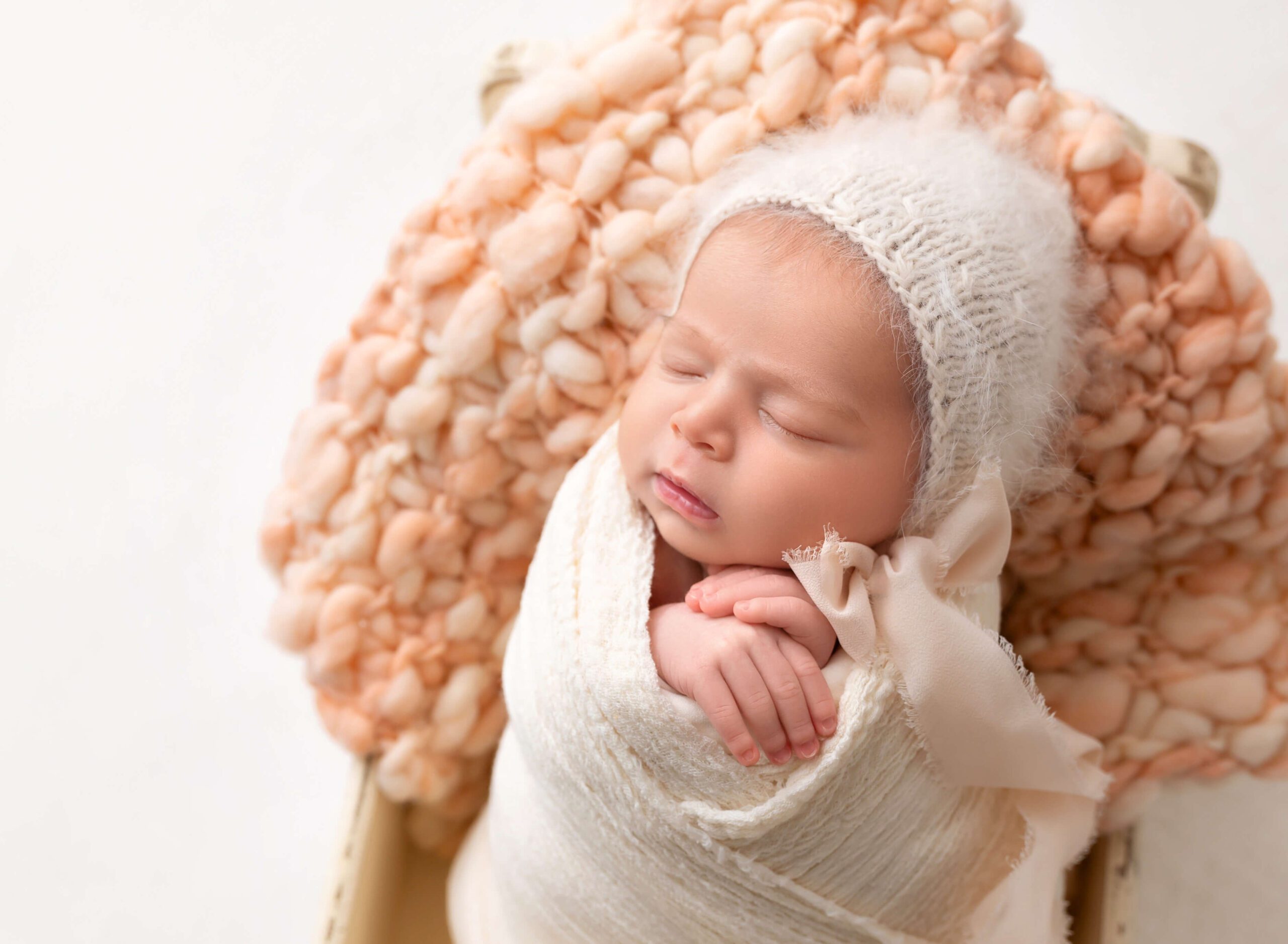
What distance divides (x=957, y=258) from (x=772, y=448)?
0.55 ft

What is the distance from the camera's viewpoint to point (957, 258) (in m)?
0.79

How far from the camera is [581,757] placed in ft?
2.72

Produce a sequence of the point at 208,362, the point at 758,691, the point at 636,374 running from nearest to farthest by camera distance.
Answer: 1. the point at 758,691
2. the point at 636,374
3. the point at 208,362

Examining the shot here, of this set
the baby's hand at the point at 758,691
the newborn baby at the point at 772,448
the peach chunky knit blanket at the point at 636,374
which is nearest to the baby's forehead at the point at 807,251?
the newborn baby at the point at 772,448

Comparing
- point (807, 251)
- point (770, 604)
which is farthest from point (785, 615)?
point (807, 251)

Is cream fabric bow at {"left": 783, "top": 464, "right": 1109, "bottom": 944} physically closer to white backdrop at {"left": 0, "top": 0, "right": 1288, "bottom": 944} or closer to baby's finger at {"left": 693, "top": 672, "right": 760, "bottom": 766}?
baby's finger at {"left": 693, "top": 672, "right": 760, "bottom": 766}

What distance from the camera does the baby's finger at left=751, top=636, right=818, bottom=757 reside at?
0.75m

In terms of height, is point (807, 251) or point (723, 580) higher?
point (807, 251)

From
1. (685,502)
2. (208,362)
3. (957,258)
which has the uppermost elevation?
(957,258)

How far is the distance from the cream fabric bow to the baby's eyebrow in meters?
0.08

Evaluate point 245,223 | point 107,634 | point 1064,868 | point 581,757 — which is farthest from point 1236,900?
point 245,223

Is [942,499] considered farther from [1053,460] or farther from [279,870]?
[279,870]

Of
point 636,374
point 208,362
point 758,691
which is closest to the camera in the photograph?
point 758,691

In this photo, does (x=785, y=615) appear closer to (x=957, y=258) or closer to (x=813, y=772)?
(x=813, y=772)
